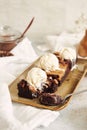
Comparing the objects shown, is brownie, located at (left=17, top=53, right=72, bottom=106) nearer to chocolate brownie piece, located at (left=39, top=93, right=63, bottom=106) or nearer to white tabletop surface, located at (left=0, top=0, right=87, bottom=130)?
chocolate brownie piece, located at (left=39, top=93, right=63, bottom=106)

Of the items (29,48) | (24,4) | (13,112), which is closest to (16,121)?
(13,112)

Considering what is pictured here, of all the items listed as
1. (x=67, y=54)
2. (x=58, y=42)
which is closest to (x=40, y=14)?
(x=58, y=42)

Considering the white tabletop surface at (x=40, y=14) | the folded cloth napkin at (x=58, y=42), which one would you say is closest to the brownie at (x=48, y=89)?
the folded cloth napkin at (x=58, y=42)

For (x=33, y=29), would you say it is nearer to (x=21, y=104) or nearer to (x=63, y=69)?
(x=63, y=69)

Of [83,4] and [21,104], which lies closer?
[21,104]

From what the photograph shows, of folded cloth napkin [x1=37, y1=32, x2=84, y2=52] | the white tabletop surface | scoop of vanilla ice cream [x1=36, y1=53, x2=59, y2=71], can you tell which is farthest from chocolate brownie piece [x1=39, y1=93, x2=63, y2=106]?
the white tabletop surface

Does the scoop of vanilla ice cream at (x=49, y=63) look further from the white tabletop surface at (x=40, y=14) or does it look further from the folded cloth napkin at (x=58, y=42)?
the white tabletop surface at (x=40, y=14)

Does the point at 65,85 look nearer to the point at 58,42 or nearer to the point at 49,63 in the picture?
the point at 49,63
